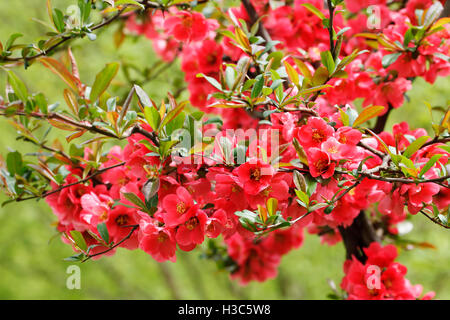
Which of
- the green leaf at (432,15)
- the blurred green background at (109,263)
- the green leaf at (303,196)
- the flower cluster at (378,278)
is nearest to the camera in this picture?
the green leaf at (303,196)

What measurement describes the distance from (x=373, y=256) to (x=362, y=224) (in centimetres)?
17

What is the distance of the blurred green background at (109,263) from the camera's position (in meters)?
3.90

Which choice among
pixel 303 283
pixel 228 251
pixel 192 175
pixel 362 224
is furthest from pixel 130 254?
pixel 192 175

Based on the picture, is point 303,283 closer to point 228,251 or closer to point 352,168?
point 228,251

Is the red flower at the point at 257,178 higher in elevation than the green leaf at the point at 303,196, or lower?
higher

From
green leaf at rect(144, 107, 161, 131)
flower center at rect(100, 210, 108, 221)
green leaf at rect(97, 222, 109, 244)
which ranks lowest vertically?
flower center at rect(100, 210, 108, 221)

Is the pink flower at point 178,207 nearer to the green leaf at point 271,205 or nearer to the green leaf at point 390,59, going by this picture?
the green leaf at point 271,205

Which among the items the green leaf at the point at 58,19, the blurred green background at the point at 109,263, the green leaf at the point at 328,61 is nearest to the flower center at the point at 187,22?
the green leaf at the point at 58,19

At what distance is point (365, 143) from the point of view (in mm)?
930

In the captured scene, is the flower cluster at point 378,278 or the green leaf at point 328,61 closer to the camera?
the green leaf at point 328,61

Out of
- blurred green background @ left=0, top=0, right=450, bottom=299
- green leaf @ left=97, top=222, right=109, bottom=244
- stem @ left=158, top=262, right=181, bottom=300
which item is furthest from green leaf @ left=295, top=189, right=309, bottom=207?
stem @ left=158, top=262, right=181, bottom=300

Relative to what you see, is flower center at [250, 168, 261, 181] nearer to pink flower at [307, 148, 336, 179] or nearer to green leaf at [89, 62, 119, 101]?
pink flower at [307, 148, 336, 179]

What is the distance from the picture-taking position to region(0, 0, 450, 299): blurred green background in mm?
3904

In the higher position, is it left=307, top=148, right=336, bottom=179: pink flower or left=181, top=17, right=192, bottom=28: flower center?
left=181, top=17, right=192, bottom=28: flower center
